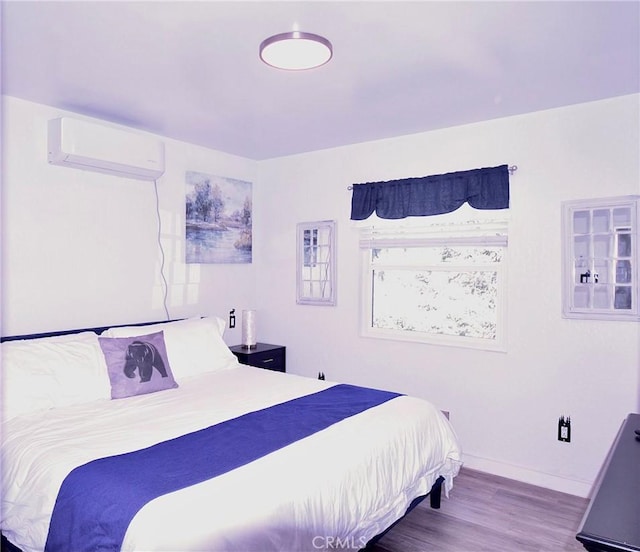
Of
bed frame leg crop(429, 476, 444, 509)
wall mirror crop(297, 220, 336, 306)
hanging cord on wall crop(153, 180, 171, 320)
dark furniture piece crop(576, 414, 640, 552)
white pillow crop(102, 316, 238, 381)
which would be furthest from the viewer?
wall mirror crop(297, 220, 336, 306)

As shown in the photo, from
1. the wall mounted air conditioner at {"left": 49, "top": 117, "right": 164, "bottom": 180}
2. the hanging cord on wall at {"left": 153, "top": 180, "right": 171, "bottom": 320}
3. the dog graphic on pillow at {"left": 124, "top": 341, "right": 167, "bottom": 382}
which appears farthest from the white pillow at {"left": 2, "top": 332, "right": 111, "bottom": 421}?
the wall mounted air conditioner at {"left": 49, "top": 117, "right": 164, "bottom": 180}

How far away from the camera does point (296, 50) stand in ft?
6.63

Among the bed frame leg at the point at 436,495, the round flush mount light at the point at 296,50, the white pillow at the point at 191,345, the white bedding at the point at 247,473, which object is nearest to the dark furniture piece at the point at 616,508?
the white bedding at the point at 247,473

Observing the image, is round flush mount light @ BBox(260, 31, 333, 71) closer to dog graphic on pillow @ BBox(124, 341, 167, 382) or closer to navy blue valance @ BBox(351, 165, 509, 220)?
navy blue valance @ BBox(351, 165, 509, 220)

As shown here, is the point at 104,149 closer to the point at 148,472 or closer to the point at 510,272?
the point at 148,472

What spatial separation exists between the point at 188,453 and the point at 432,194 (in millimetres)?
2561

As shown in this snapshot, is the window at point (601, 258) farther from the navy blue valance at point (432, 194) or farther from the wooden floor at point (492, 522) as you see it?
the wooden floor at point (492, 522)

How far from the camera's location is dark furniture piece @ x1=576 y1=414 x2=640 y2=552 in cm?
113

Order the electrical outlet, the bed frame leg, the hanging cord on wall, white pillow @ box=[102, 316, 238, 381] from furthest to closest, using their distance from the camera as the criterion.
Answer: the hanging cord on wall → white pillow @ box=[102, 316, 238, 381] → the electrical outlet → the bed frame leg

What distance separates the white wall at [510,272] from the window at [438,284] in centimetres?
12

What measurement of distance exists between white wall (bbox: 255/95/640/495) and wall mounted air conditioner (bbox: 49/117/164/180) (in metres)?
1.60

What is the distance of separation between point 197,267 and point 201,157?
3.21 feet

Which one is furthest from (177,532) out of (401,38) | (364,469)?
(401,38)

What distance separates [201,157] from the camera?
13.4 feet
